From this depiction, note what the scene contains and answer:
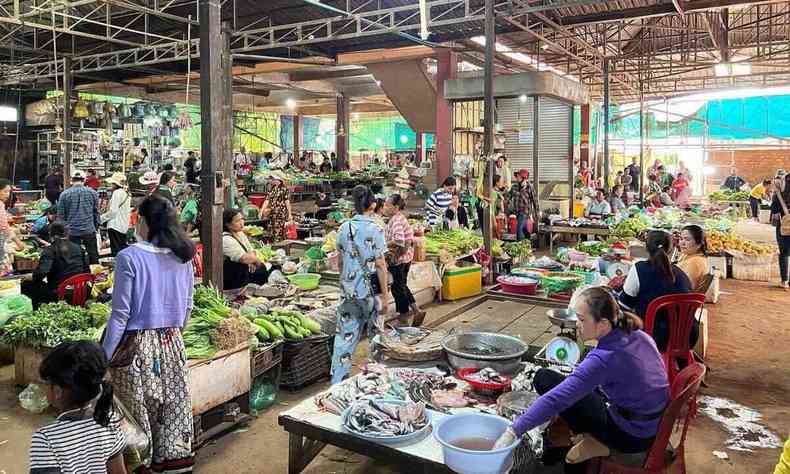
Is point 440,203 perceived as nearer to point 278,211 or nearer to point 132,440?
point 278,211

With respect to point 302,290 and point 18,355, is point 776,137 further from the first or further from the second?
point 18,355

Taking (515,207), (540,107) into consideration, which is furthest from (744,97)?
(515,207)

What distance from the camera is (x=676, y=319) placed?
457 centimetres

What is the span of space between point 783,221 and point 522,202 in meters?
4.54

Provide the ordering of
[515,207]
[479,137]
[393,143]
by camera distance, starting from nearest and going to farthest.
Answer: [515,207], [479,137], [393,143]

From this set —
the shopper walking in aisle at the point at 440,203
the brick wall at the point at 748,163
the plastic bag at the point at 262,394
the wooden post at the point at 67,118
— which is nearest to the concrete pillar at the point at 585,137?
the brick wall at the point at 748,163

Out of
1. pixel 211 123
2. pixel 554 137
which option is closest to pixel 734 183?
pixel 554 137

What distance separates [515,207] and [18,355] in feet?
30.4

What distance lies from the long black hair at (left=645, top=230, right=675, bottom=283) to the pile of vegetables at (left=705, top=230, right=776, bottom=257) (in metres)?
6.61

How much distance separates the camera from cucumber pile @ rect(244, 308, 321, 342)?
5.12m

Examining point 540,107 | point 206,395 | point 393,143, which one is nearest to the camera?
point 206,395

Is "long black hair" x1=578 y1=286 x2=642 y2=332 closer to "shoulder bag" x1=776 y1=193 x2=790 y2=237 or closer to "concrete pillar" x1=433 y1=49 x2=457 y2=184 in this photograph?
"shoulder bag" x1=776 y1=193 x2=790 y2=237

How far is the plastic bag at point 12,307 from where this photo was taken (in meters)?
5.53

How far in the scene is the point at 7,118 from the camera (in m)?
20.3
